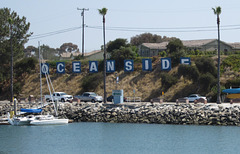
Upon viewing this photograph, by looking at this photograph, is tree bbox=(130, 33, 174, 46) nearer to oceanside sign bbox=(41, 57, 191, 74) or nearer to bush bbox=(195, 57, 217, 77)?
oceanside sign bbox=(41, 57, 191, 74)

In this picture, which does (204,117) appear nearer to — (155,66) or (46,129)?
(46,129)

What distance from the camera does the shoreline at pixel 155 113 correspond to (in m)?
51.9

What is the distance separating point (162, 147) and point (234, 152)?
6516mm

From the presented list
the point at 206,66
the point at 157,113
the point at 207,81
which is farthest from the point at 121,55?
the point at 157,113

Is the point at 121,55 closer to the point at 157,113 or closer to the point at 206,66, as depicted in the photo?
the point at 206,66

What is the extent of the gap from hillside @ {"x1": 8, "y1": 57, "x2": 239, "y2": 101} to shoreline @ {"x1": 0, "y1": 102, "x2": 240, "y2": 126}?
1772cm

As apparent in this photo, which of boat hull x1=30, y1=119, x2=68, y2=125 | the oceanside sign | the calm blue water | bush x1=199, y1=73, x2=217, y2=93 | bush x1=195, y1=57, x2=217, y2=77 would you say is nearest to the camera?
the calm blue water

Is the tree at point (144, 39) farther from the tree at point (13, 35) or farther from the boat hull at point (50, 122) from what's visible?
the boat hull at point (50, 122)

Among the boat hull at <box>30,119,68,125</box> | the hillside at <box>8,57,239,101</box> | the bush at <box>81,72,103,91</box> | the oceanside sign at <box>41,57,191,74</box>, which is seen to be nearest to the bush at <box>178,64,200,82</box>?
the hillside at <box>8,57,239,101</box>

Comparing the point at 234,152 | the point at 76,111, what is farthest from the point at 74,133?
the point at 234,152

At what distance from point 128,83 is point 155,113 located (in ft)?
92.3

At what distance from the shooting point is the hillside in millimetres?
76062

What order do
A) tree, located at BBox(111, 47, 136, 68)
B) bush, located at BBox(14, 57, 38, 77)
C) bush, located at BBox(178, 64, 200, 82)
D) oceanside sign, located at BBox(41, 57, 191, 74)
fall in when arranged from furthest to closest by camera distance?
bush, located at BBox(14, 57, 38, 77) → tree, located at BBox(111, 47, 136, 68) → oceanside sign, located at BBox(41, 57, 191, 74) → bush, located at BBox(178, 64, 200, 82)

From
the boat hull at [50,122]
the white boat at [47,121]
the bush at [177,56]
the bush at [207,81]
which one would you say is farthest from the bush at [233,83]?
the boat hull at [50,122]
